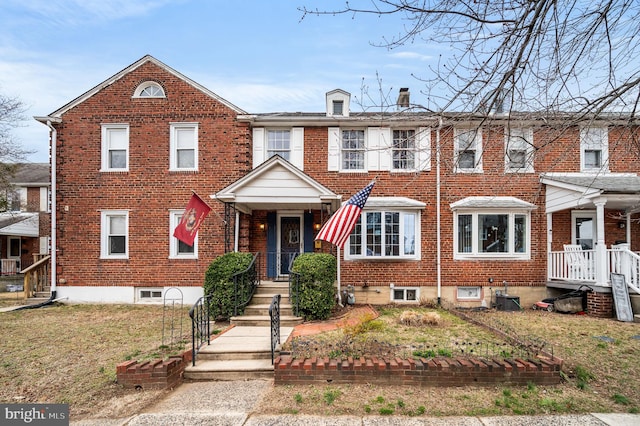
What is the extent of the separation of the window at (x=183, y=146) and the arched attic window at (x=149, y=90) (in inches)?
50.8

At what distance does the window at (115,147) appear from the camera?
12.6 meters

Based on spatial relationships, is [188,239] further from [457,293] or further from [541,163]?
[541,163]

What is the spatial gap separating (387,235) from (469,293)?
3479 millimetres

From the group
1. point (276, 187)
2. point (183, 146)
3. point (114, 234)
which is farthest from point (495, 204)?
point (114, 234)

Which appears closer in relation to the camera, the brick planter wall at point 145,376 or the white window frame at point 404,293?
the brick planter wall at point 145,376

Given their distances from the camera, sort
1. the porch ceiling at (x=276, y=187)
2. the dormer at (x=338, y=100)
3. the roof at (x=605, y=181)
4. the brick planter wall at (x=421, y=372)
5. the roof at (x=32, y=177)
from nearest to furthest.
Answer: the brick planter wall at (x=421, y=372)
the roof at (x=605, y=181)
the porch ceiling at (x=276, y=187)
the dormer at (x=338, y=100)
the roof at (x=32, y=177)

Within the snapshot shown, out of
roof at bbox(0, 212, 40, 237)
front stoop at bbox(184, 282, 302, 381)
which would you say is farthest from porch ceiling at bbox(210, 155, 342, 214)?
roof at bbox(0, 212, 40, 237)

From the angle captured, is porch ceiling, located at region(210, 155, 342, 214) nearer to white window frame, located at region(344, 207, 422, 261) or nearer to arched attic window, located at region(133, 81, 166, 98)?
white window frame, located at region(344, 207, 422, 261)

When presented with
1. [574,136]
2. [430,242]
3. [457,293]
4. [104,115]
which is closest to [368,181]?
[430,242]

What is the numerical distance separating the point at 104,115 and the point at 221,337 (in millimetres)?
9789

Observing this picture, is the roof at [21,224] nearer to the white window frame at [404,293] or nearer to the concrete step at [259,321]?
the concrete step at [259,321]

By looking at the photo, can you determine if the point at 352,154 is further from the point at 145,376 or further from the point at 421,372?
the point at 145,376

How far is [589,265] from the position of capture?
420 inches

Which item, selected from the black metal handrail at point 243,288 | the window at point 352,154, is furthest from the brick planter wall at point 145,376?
the window at point 352,154
